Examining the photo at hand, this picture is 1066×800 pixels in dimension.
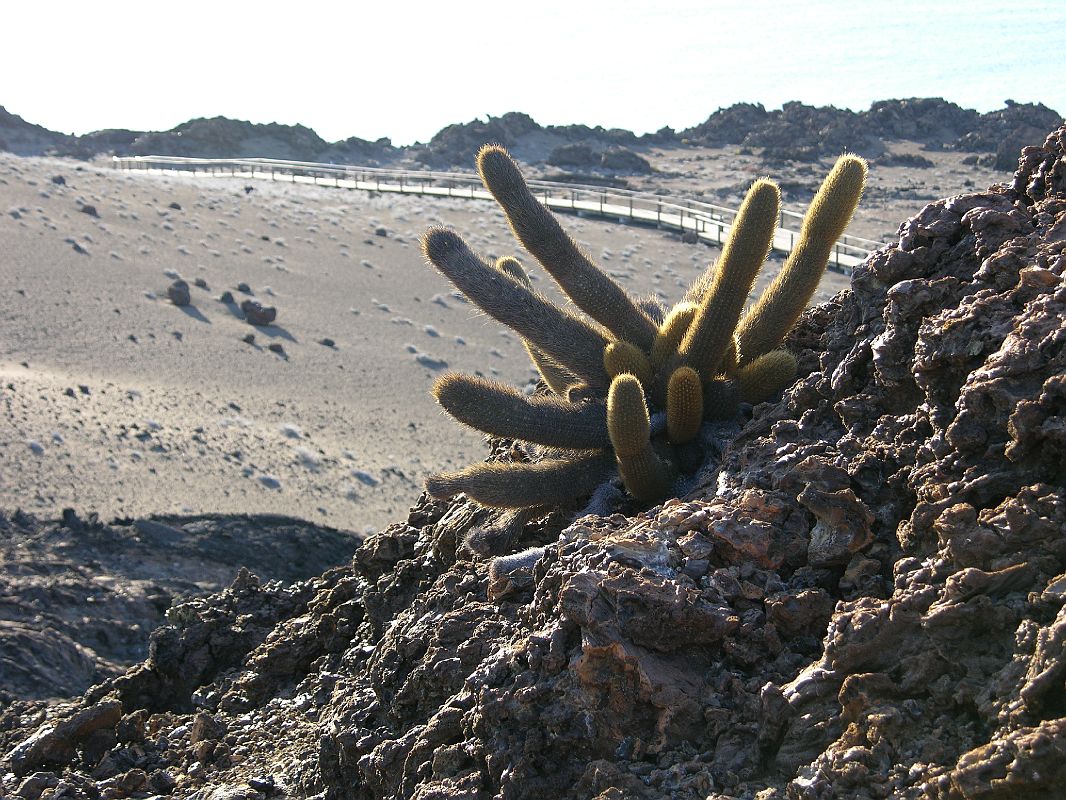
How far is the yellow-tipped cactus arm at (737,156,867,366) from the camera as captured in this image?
5848 mm

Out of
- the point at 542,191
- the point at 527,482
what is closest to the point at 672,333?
the point at 527,482

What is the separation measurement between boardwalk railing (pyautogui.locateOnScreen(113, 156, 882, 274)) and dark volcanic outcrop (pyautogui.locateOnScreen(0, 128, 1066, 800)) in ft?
89.9

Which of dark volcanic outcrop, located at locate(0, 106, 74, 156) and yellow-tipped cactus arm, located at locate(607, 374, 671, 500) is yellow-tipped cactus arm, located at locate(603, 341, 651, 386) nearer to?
yellow-tipped cactus arm, located at locate(607, 374, 671, 500)

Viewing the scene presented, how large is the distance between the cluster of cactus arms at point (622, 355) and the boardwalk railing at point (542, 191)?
2541 cm

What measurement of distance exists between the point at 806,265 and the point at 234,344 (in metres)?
17.4

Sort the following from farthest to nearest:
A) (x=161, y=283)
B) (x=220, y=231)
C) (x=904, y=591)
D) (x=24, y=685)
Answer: (x=220, y=231), (x=161, y=283), (x=24, y=685), (x=904, y=591)

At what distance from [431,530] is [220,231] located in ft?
86.2

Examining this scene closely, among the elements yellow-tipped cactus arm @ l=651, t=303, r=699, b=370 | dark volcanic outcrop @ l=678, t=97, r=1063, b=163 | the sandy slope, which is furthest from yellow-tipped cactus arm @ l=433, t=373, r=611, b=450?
dark volcanic outcrop @ l=678, t=97, r=1063, b=163

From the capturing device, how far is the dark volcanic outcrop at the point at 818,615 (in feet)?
10.0

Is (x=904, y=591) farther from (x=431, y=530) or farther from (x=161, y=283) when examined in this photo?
(x=161, y=283)

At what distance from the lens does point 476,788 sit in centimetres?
381

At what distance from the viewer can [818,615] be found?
374cm

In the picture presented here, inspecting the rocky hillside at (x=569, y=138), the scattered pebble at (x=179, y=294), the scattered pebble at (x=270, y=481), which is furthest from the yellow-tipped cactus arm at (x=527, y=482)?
the rocky hillside at (x=569, y=138)

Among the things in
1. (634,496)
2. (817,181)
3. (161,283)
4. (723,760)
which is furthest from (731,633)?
(817,181)
